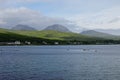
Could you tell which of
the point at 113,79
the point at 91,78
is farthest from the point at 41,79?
the point at 113,79

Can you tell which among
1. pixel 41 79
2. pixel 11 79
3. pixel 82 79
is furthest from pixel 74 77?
pixel 11 79

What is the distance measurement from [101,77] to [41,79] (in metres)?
12.7

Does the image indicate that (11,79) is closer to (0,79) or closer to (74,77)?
(0,79)

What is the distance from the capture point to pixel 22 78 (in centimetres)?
5991

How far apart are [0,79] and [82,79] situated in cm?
1616

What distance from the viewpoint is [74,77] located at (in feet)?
204

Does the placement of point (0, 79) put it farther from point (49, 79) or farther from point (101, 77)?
point (101, 77)

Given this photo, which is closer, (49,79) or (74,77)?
(49,79)

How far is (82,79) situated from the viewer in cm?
5956

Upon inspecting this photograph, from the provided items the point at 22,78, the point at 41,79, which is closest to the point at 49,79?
the point at 41,79

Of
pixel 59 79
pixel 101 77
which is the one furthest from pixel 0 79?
pixel 101 77

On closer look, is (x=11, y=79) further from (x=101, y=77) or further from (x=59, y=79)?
(x=101, y=77)

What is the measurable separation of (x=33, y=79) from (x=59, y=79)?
16.9ft

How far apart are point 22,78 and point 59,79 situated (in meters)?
7.56
